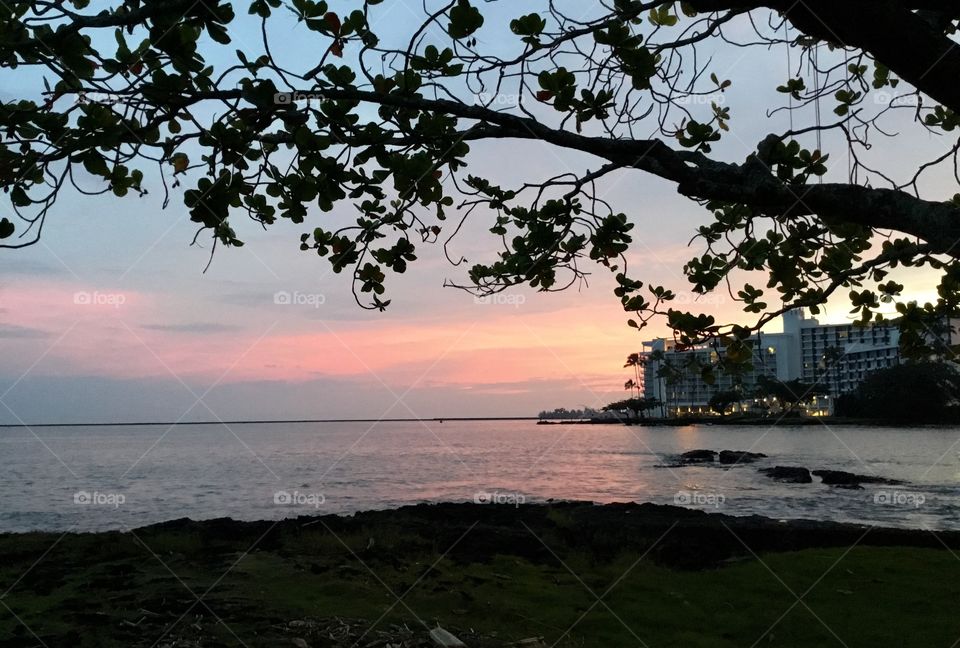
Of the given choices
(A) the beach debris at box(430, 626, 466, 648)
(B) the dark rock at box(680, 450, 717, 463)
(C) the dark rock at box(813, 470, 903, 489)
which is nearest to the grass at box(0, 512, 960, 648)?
(A) the beach debris at box(430, 626, 466, 648)

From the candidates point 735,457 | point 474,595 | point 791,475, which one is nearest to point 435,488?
point 791,475

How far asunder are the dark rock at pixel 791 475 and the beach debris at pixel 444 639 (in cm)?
3822

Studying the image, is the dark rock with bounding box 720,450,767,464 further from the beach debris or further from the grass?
the beach debris

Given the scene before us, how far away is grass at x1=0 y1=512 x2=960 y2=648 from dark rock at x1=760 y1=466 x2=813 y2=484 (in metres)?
32.2

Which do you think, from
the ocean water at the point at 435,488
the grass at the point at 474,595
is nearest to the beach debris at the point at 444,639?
the grass at the point at 474,595

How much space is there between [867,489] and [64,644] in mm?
37424

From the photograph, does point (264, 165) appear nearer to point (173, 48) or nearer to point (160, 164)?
point (160, 164)

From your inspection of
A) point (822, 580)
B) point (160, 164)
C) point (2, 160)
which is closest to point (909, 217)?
point (160, 164)

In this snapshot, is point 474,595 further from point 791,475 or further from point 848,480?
point 791,475

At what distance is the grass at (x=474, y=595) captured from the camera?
6242 millimetres

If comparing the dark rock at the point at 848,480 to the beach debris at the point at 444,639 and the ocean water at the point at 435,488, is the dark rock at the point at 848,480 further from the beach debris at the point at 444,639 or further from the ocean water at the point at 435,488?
the beach debris at the point at 444,639

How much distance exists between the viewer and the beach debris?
569 centimetres

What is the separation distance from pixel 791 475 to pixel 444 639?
41.0 metres

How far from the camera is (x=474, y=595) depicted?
769 cm
